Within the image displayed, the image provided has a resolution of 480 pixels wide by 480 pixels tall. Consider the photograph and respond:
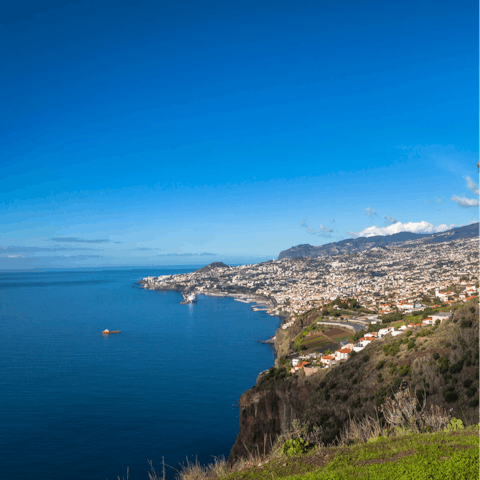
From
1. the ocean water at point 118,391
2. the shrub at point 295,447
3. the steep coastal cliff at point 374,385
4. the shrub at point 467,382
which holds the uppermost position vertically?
the shrub at point 295,447

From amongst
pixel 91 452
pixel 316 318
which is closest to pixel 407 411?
pixel 91 452

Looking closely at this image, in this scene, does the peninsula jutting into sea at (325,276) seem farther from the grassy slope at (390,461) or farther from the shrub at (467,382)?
the grassy slope at (390,461)

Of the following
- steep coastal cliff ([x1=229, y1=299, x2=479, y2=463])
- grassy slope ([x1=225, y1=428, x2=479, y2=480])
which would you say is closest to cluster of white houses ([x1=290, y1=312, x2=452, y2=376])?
steep coastal cliff ([x1=229, y1=299, x2=479, y2=463])

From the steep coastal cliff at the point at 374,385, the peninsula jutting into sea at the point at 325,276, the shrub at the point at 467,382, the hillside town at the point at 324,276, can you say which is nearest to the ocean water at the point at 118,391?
the steep coastal cliff at the point at 374,385

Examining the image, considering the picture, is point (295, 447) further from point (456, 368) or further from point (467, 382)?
point (456, 368)

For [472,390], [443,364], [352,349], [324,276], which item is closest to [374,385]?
[443,364]

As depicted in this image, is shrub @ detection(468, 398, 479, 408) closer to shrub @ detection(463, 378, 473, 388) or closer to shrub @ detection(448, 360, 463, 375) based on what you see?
shrub @ detection(463, 378, 473, 388)

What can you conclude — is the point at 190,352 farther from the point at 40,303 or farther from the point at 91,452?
the point at 40,303

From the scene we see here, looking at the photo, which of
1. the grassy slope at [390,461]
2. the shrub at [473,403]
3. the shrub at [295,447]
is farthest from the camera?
the shrub at [473,403]
